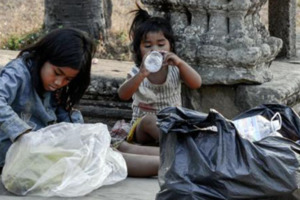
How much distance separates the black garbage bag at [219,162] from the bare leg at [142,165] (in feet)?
2.84

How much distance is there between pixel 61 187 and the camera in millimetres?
4113

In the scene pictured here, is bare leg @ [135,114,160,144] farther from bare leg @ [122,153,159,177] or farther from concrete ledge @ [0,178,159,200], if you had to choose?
concrete ledge @ [0,178,159,200]

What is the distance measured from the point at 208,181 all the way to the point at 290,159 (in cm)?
35

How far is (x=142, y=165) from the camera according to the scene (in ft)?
15.1

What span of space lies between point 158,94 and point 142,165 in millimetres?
585

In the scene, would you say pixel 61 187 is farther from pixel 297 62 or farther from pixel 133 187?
pixel 297 62

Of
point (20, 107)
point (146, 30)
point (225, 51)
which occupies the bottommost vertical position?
point (20, 107)

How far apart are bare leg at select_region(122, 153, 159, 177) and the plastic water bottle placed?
0.48 metres

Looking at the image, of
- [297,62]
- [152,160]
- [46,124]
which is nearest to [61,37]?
[46,124]

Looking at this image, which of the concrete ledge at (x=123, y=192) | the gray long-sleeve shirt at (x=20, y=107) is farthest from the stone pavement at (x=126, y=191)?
the gray long-sleeve shirt at (x=20, y=107)

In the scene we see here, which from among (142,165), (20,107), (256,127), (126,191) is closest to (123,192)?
(126,191)

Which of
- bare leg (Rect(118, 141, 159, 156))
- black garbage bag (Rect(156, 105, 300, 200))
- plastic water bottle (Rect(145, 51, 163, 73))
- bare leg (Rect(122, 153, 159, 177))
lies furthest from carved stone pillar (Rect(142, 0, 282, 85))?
black garbage bag (Rect(156, 105, 300, 200))

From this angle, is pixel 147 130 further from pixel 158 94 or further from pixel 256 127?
pixel 256 127

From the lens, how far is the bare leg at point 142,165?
459 cm
